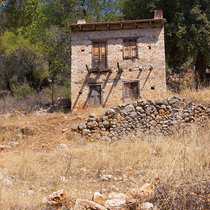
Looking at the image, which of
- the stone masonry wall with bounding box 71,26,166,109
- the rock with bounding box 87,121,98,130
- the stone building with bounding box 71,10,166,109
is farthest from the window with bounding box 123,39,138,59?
the rock with bounding box 87,121,98,130

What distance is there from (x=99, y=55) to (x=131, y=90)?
286cm

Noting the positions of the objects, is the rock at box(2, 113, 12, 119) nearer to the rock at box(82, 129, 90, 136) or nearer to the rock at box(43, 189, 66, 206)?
the rock at box(82, 129, 90, 136)

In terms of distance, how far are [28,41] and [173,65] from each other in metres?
13.0

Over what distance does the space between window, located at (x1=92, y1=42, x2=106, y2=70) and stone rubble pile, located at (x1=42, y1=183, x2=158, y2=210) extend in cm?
1108

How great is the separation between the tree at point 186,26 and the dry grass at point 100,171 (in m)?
11.7

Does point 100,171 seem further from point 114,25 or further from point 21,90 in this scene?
point 21,90

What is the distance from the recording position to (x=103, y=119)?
1024cm

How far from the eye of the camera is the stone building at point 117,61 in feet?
44.4

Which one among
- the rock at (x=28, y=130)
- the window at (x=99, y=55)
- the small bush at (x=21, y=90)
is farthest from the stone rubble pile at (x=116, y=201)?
the small bush at (x=21, y=90)

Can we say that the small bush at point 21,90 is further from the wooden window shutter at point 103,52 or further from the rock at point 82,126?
the rock at point 82,126

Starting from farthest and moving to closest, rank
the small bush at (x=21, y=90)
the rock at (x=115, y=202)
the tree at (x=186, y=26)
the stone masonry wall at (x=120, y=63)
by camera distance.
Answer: the small bush at (x=21, y=90), the tree at (x=186, y=26), the stone masonry wall at (x=120, y=63), the rock at (x=115, y=202)

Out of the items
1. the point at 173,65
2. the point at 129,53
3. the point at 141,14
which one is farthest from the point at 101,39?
the point at 173,65

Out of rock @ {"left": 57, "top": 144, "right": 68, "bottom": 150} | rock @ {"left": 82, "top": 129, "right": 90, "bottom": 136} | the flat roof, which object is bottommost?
rock @ {"left": 57, "top": 144, "right": 68, "bottom": 150}

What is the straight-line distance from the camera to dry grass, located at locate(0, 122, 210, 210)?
3.44 metres
